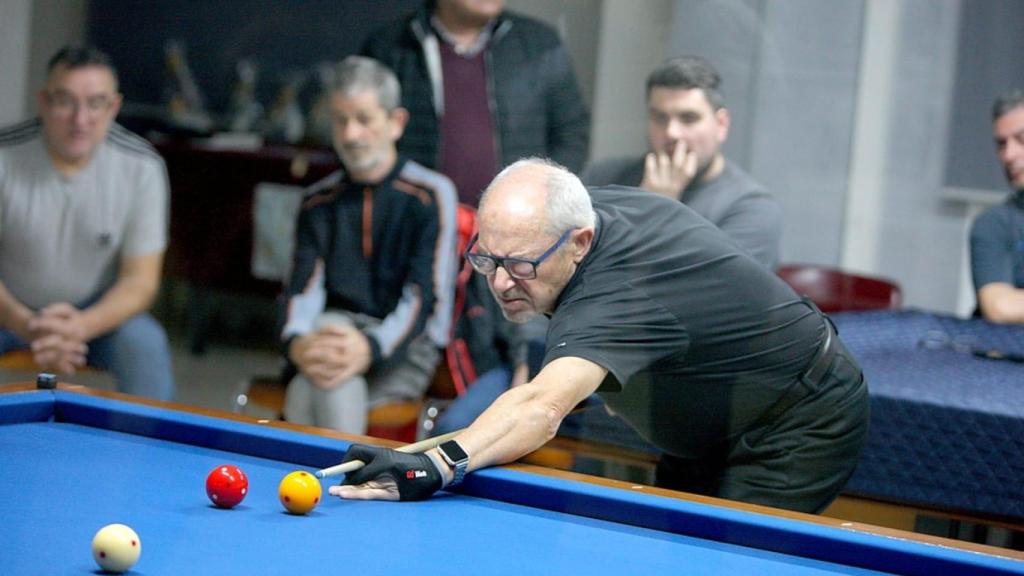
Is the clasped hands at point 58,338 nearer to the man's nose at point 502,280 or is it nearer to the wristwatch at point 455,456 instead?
the man's nose at point 502,280

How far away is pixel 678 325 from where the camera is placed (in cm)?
220

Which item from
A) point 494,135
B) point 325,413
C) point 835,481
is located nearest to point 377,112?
point 494,135

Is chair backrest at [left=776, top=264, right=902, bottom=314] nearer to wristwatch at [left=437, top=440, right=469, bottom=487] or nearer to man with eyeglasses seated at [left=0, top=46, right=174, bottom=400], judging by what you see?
man with eyeglasses seated at [left=0, top=46, right=174, bottom=400]

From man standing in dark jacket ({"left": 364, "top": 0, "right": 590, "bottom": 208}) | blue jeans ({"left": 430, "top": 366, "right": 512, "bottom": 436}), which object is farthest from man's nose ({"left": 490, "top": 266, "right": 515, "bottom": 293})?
man standing in dark jacket ({"left": 364, "top": 0, "right": 590, "bottom": 208})

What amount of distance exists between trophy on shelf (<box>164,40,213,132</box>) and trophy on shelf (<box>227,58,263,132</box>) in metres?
0.12

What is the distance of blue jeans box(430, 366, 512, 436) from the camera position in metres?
3.34

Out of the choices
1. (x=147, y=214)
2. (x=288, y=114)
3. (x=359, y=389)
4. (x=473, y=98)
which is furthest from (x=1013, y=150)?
(x=288, y=114)

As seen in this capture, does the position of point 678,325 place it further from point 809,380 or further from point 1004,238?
point 1004,238

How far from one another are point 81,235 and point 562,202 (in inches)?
81.9

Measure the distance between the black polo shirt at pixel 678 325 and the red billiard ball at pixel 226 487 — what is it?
523mm

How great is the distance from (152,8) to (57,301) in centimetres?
202

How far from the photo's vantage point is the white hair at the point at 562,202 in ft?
7.05

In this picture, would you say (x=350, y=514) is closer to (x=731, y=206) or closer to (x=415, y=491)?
(x=415, y=491)

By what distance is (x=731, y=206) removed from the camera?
3.28 meters
